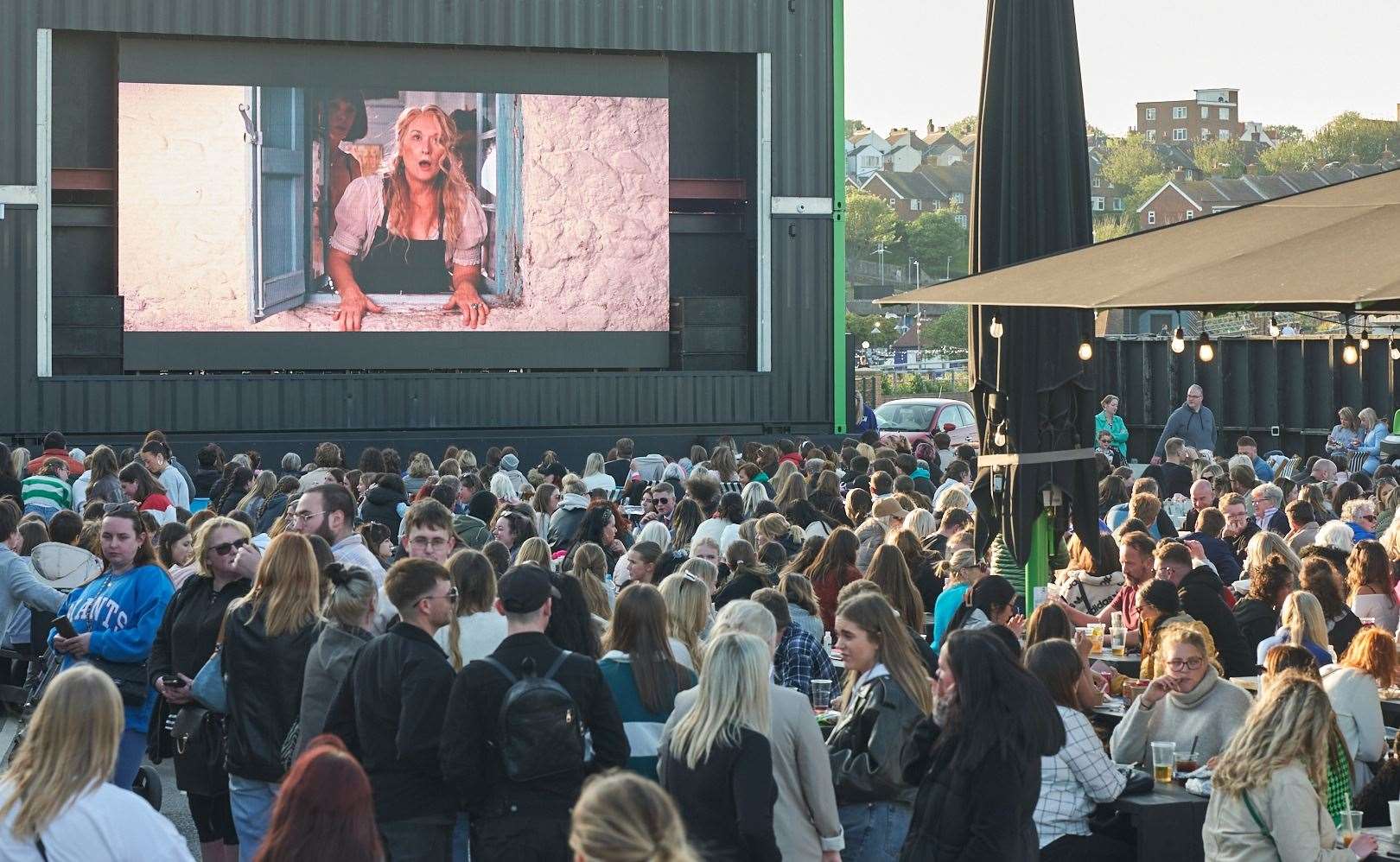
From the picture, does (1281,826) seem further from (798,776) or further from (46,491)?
(46,491)

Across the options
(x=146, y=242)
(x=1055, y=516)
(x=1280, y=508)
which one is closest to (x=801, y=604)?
(x=1055, y=516)

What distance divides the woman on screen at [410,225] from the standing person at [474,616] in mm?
18122

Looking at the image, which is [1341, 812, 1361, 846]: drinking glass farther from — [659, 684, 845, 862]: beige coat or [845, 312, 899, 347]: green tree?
[845, 312, 899, 347]: green tree

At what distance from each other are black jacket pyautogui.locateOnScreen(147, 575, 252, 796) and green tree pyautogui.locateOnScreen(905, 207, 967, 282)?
377ft

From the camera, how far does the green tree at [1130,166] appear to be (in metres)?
167

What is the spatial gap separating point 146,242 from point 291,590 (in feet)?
59.7

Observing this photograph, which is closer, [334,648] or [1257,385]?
[334,648]

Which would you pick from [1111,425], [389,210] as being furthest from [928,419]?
[389,210]

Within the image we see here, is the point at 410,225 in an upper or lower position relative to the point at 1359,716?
upper

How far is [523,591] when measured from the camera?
18.4ft

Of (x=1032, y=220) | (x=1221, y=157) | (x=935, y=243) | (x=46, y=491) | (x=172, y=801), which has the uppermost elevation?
(x=1221, y=157)

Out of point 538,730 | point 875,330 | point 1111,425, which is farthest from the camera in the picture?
point 875,330

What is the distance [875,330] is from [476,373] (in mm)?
72332

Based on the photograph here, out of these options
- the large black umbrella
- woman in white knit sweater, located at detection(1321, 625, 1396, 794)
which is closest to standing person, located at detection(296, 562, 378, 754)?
the large black umbrella
